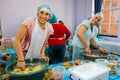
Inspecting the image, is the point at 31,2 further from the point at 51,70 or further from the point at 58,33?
the point at 51,70

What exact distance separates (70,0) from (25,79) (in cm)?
366

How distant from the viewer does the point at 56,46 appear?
217 centimetres

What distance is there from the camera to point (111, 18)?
386 cm

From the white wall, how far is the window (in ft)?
1.72

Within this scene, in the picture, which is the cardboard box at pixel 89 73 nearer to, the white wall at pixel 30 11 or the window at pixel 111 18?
the white wall at pixel 30 11

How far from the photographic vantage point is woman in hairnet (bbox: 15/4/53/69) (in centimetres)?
122

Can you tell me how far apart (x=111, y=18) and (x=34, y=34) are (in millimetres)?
3201

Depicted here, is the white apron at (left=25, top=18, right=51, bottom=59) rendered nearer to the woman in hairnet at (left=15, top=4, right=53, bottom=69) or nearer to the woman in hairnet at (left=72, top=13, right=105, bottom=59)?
the woman in hairnet at (left=15, top=4, right=53, bottom=69)

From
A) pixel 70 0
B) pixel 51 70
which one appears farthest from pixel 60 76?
pixel 70 0

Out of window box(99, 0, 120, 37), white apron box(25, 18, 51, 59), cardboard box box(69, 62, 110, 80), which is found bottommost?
cardboard box box(69, 62, 110, 80)

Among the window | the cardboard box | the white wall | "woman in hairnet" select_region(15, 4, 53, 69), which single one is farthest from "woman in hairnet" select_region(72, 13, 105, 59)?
the window

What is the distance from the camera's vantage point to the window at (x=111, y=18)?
3.65m

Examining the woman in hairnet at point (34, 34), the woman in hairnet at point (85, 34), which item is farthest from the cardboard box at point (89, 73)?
the woman in hairnet at point (85, 34)

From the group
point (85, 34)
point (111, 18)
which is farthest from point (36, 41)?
point (111, 18)
